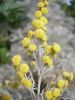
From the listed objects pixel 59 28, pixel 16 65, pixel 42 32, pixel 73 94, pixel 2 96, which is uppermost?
pixel 42 32

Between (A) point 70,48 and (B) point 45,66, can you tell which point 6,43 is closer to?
(A) point 70,48

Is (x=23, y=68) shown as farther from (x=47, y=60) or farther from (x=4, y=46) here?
(x=4, y=46)

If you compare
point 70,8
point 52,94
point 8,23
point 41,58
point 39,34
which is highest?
point 39,34

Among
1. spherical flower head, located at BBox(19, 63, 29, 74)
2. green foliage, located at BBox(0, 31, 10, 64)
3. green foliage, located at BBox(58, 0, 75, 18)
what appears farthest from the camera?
green foliage, located at BBox(58, 0, 75, 18)

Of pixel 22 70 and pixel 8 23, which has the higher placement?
pixel 22 70

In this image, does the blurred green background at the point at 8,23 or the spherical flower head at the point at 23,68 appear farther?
the blurred green background at the point at 8,23

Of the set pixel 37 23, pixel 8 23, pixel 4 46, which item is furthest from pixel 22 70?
pixel 8 23

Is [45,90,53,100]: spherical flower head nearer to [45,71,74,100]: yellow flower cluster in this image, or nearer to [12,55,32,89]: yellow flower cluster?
[45,71,74,100]: yellow flower cluster

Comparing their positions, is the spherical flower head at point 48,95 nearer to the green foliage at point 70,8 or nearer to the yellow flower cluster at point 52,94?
the yellow flower cluster at point 52,94

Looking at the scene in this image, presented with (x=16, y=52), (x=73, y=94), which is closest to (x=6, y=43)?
(x=16, y=52)

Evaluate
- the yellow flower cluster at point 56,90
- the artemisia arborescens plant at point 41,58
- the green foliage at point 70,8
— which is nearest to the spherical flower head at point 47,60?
the artemisia arborescens plant at point 41,58

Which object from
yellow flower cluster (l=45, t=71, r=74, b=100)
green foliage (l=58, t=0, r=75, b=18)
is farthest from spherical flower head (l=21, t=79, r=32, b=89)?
green foliage (l=58, t=0, r=75, b=18)
